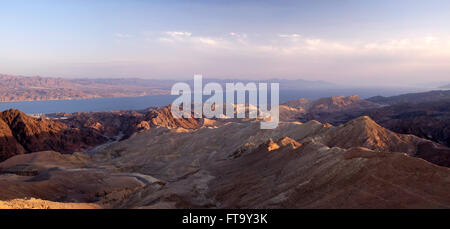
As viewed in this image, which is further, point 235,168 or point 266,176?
point 235,168

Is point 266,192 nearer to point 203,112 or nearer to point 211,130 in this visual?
point 211,130

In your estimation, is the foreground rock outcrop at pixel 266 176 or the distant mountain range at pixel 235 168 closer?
the foreground rock outcrop at pixel 266 176

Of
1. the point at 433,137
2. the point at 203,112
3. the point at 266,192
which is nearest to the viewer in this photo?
the point at 266,192

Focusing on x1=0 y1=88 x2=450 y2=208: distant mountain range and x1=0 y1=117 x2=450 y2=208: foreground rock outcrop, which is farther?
x1=0 y1=88 x2=450 y2=208: distant mountain range

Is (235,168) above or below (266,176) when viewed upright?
below
